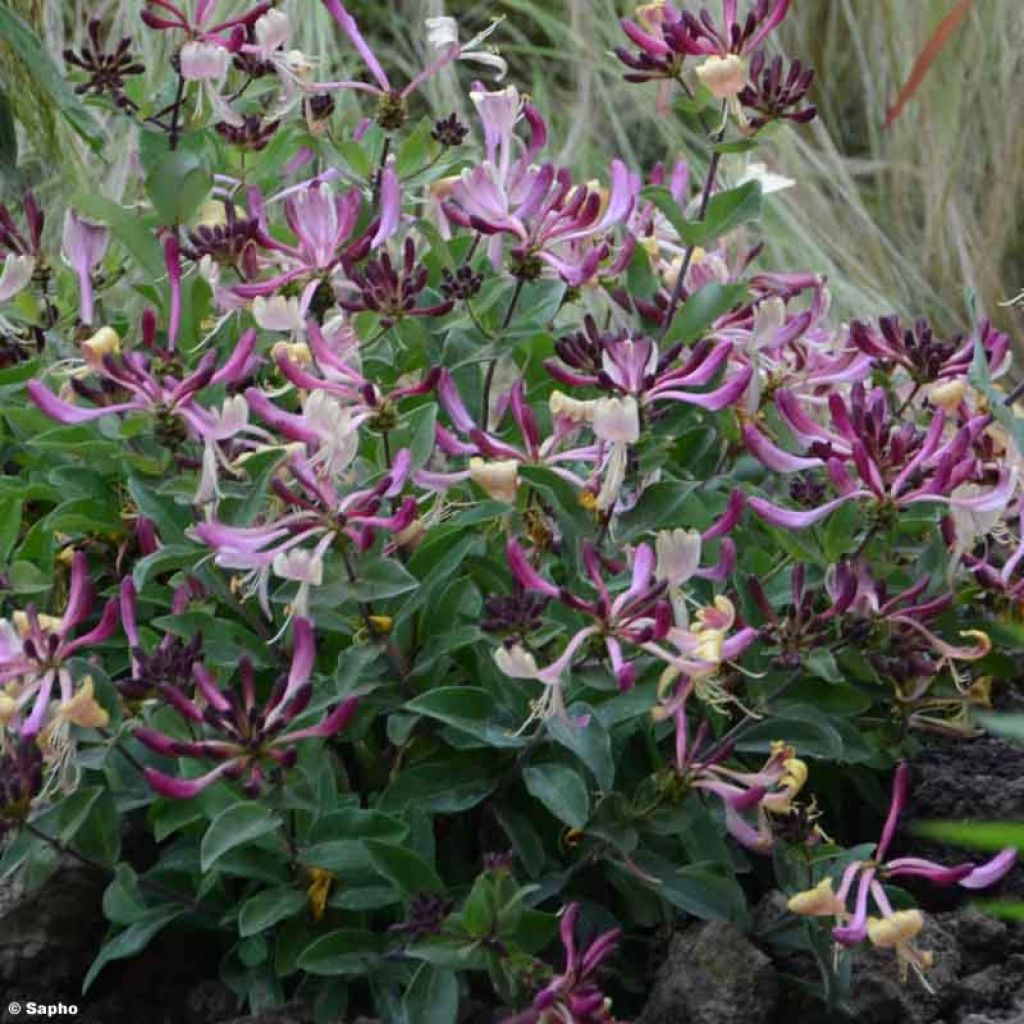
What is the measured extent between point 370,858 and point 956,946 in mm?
413

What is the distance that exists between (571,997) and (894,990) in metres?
0.30

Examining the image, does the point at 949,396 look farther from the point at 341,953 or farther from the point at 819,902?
the point at 341,953

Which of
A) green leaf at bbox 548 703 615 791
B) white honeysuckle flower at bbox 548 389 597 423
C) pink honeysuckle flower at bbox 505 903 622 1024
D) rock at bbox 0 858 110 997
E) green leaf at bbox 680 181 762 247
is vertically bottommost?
rock at bbox 0 858 110 997

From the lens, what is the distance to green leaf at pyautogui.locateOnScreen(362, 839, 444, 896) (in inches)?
45.2

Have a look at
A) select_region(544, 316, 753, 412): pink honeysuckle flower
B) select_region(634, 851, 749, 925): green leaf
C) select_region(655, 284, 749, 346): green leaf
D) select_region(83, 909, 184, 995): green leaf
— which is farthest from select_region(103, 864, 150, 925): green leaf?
select_region(655, 284, 749, 346): green leaf

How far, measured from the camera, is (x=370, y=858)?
115 cm

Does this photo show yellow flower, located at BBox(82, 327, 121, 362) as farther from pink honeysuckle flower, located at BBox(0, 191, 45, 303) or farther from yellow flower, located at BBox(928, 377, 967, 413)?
yellow flower, located at BBox(928, 377, 967, 413)

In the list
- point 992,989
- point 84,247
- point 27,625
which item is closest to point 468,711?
point 27,625

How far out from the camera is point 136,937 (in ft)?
3.94

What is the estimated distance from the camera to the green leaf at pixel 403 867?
115 cm

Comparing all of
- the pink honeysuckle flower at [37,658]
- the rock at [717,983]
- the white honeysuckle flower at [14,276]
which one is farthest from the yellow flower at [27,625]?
the rock at [717,983]

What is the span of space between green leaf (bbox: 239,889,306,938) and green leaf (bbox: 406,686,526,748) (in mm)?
136

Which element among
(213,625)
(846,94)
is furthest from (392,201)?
(846,94)

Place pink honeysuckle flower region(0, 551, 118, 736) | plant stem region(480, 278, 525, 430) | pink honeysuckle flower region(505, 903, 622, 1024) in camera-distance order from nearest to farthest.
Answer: pink honeysuckle flower region(505, 903, 622, 1024) < pink honeysuckle flower region(0, 551, 118, 736) < plant stem region(480, 278, 525, 430)
